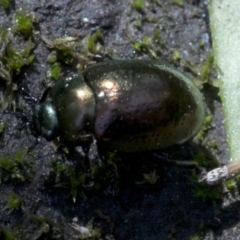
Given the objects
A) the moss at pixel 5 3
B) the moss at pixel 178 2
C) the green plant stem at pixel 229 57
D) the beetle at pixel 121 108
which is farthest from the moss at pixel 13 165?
the moss at pixel 178 2

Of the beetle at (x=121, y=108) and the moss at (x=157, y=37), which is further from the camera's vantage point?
the moss at (x=157, y=37)

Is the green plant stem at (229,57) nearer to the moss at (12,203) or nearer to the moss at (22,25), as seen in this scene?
the moss at (22,25)

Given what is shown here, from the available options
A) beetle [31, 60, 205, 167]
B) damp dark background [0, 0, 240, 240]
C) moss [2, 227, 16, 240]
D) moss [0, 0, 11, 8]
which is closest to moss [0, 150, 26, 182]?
damp dark background [0, 0, 240, 240]

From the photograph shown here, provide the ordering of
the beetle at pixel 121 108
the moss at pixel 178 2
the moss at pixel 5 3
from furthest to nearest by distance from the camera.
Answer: the moss at pixel 178 2
the moss at pixel 5 3
the beetle at pixel 121 108

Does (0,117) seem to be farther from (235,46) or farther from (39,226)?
(235,46)

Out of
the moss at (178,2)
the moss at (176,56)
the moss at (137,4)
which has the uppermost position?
the moss at (137,4)

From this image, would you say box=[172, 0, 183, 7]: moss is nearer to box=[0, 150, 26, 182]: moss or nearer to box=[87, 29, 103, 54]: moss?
box=[87, 29, 103, 54]: moss

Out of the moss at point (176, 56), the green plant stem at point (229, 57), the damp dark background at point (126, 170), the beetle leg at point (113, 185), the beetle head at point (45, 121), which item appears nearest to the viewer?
the beetle head at point (45, 121)
